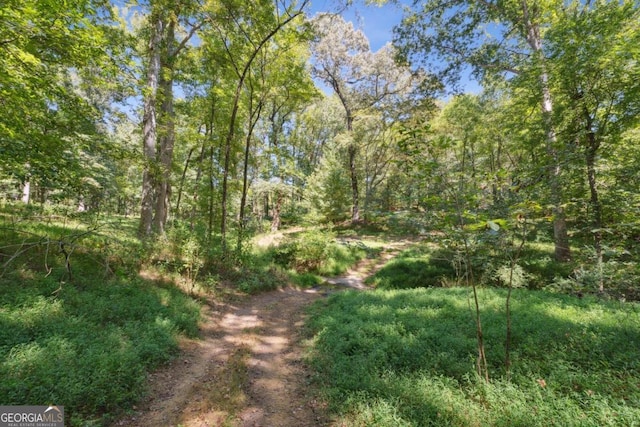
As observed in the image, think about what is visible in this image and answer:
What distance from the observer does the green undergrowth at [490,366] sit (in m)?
2.83

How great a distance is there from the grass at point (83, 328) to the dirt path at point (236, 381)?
0.34 m

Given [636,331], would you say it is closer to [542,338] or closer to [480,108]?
[542,338]

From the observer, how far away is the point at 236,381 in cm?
397

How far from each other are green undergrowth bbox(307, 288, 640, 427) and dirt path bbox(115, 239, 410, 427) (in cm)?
40

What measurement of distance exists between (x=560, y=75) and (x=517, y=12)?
224 inches

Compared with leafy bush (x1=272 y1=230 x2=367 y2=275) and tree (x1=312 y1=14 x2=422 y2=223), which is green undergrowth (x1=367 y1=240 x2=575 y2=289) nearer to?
leafy bush (x1=272 y1=230 x2=367 y2=275)

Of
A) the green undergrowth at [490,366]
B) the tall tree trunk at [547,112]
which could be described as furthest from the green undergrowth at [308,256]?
the tall tree trunk at [547,112]

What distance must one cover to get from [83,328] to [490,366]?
6210 mm

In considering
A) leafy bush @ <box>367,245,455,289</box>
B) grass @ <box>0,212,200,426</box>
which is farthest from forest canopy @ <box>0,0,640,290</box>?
leafy bush @ <box>367,245,455,289</box>

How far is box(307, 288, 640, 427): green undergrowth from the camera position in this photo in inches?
111

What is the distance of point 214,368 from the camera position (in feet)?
14.5

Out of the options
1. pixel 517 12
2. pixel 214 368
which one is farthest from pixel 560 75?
pixel 214 368

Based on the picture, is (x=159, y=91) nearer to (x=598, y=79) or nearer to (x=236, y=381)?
(x=236, y=381)

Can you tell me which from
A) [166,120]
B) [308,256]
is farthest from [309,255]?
[166,120]
